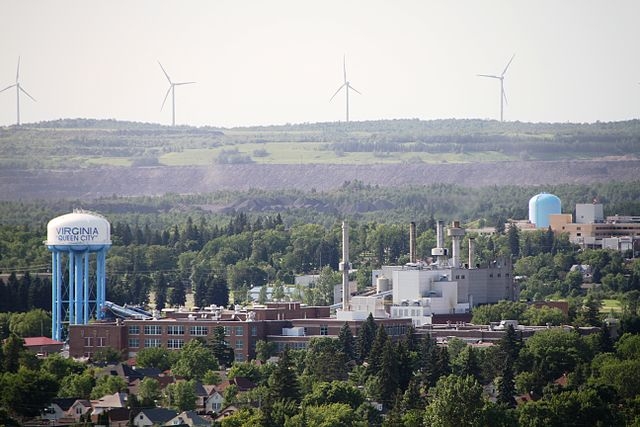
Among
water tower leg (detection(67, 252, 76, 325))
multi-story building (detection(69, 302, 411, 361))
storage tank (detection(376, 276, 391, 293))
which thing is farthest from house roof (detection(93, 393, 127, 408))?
storage tank (detection(376, 276, 391, 293))

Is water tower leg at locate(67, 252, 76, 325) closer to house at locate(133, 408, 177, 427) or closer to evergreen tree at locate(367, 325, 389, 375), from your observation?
evergreen tree at locate(367, 325, 389, 375)

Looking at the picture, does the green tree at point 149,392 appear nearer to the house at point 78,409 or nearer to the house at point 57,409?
the house at point 78,409

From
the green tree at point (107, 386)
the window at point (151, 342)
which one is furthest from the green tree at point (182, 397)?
the window at point (151, 342)

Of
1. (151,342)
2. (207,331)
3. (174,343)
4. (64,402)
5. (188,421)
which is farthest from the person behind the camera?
(151,342)

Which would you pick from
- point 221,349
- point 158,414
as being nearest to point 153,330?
point 221,349

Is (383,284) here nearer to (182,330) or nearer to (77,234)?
(77,234)

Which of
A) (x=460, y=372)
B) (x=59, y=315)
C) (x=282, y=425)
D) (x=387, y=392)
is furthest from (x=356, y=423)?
(x=59, y=315)

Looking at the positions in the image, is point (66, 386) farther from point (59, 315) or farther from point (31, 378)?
point (59, 315)
